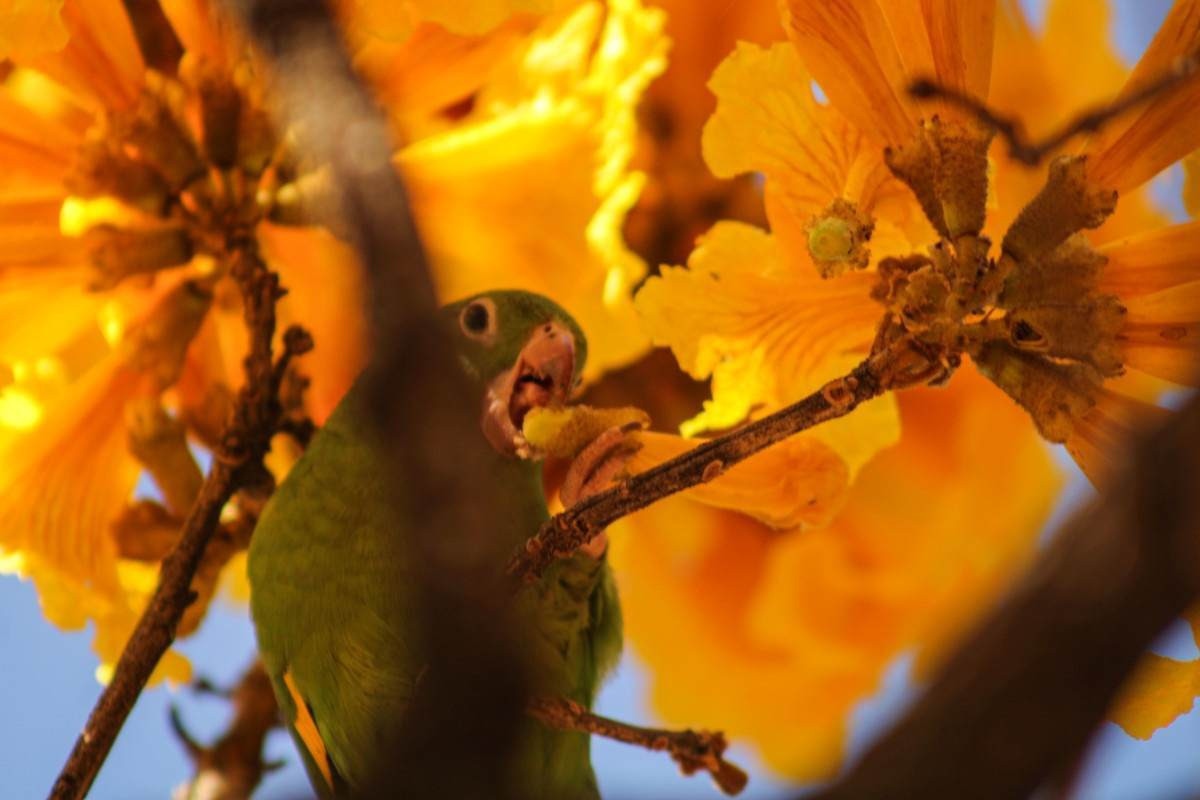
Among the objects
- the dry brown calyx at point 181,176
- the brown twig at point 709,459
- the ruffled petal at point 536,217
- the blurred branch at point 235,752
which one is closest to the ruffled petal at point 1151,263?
the brown twig at point 709,459

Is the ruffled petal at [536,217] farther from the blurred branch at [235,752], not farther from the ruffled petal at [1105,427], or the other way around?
the ruffled petal at [1105,427]

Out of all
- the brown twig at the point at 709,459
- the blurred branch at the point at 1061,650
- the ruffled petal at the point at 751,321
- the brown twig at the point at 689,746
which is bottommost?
the blurred branch at the point at 1061,650

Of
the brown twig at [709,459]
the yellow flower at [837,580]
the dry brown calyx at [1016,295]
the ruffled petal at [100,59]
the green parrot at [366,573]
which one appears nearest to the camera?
the brown twig at [709,459]

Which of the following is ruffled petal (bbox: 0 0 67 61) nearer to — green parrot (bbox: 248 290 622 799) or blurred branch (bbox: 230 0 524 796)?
green parrot (bbox: 248 290 622 799)

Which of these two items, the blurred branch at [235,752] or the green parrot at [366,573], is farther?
the blurred branch at [235,752]

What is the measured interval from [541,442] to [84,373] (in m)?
1.02

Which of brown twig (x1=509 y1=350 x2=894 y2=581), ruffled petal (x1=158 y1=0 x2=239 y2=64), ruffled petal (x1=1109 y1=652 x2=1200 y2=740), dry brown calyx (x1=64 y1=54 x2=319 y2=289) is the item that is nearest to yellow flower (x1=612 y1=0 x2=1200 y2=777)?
brown twig (x1=509 y1=350 x2=894 y2=581)

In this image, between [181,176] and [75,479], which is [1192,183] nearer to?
[181,176]

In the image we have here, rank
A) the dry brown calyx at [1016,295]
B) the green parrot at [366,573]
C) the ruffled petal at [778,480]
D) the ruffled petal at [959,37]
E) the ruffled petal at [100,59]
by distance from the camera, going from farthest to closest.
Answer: the ruffled petal at [100,59] → the green parrot at [366,573] → the ruffled petal at [778,480] → the ruffled petal at [959,37] → the dry brown calyx at [1016,295]

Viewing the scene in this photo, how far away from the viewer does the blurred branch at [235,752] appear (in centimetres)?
259

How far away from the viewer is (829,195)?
1993 mm

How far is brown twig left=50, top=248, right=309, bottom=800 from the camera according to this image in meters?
2.04

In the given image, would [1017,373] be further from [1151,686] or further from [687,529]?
[687,529]

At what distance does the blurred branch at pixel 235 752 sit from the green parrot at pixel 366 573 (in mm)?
161
